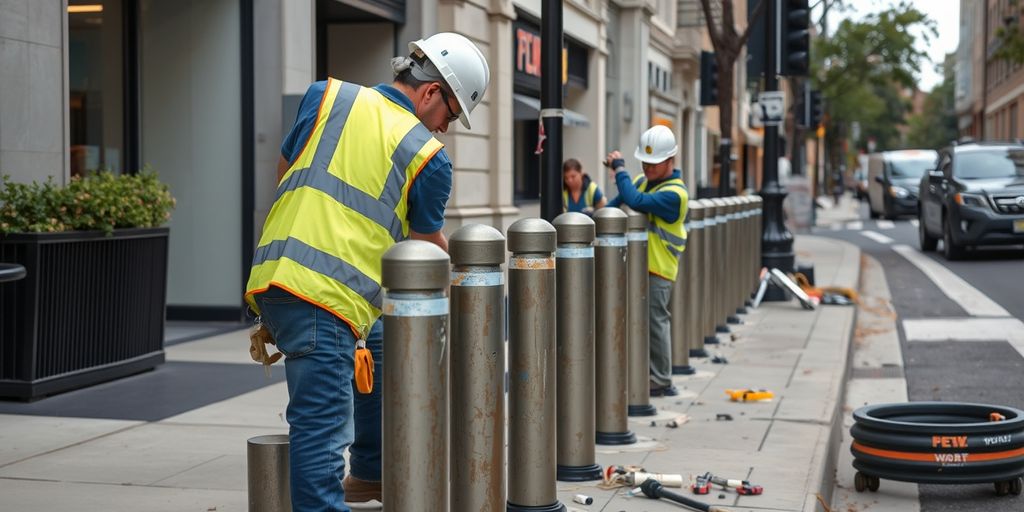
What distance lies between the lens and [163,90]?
12188 mm

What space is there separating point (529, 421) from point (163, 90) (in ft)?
26.8

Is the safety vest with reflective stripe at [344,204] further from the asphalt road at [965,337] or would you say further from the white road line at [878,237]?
the white road line at [878,237]

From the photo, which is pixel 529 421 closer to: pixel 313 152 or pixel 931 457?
pixel 313 152

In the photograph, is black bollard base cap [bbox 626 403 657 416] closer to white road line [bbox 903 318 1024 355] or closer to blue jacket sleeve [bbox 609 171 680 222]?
blue jacket sleeve [bbox 609 171 680 222]

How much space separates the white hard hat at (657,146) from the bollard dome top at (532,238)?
3.46 metres

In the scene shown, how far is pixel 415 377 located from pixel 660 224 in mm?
5073

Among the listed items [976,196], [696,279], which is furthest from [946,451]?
[976,196]

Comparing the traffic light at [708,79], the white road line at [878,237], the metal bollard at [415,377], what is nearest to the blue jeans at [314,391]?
the metal bollard at [415,377]

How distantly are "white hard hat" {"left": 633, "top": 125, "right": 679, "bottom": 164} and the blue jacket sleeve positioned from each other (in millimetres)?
204

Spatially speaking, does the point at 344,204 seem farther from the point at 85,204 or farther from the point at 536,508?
the point at 85,204

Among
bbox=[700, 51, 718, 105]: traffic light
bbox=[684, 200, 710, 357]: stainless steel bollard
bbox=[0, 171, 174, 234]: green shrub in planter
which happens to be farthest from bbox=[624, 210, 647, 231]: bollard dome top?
bbox=[700, 51, 718, 105]: traffic light

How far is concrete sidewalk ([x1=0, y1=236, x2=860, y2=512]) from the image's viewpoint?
5492mm

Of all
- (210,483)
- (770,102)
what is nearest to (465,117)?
(210,483)

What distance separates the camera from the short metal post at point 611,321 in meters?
6.41
